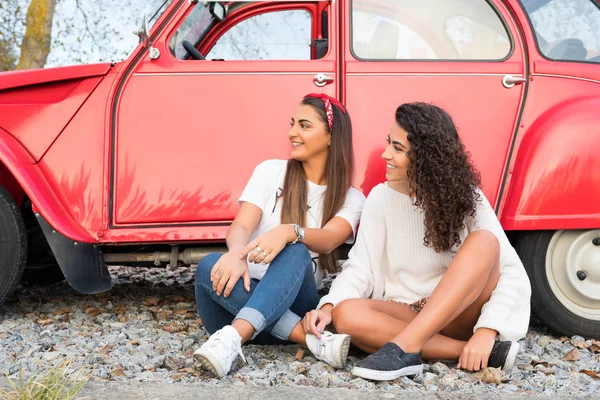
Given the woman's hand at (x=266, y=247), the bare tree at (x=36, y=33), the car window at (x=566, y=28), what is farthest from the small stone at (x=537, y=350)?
the bare tree at (x=36, y=33)

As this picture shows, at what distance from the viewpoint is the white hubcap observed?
3611 mm

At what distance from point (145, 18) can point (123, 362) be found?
1.71 m

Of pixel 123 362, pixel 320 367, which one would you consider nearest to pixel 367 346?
pixel 320 367

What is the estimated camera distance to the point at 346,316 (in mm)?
2932

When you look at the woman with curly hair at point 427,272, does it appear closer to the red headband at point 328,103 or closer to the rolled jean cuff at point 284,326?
the rolled jean cuff at point 284,326

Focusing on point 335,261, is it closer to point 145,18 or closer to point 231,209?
point 231,209

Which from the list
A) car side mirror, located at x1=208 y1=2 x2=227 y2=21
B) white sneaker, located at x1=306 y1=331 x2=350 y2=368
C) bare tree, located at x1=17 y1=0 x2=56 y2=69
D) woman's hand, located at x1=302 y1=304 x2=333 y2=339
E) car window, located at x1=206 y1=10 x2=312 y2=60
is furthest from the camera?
bare tree, located at x1=17 y1=0 x2=56 y2=69

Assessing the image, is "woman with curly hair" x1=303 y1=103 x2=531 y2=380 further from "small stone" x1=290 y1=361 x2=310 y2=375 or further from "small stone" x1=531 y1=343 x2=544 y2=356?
"small stone" x1=531 y1=343 x2=544 y2=356

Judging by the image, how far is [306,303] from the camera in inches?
125

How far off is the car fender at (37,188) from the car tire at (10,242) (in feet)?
0.55

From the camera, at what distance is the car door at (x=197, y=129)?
12.0 ft

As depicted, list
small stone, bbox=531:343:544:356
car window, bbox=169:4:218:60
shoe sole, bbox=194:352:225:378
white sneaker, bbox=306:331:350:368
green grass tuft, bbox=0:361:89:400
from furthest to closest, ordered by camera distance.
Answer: car window, bbox=169:4:218:60, small stone, bbox=531:343:544:356, white sneaker, bbox=306:331:350:368, shoe sole, bbox=194:352:225:378, green grass tuft, bbox=0:361:89:400

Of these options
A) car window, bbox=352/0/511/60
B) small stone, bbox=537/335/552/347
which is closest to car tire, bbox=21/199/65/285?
car window, bbox=352/0/511/60

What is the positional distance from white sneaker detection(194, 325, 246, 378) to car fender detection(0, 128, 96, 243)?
1.26 metres
